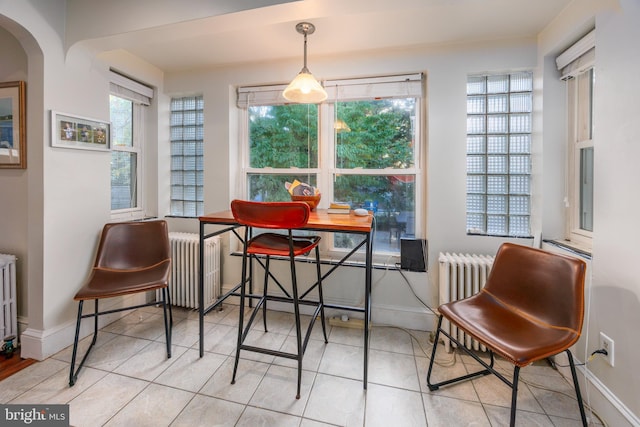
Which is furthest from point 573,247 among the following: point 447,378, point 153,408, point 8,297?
point 8,297

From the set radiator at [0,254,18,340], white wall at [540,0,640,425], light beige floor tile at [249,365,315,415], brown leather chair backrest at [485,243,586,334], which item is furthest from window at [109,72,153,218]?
white wall at [540,0,640,425]

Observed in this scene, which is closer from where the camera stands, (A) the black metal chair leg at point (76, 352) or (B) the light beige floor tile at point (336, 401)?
(B) the light beige floor tile at point (336, 401)

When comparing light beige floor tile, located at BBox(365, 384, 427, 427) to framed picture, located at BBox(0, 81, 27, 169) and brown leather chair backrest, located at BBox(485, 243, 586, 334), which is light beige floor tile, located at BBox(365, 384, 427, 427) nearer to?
brown leather chair backrest, located at BBox(485, 243, 586, 334)

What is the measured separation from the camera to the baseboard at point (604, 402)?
1.30 metres

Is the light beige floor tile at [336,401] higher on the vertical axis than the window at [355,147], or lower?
lower

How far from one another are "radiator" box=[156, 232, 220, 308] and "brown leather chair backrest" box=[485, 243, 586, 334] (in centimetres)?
223

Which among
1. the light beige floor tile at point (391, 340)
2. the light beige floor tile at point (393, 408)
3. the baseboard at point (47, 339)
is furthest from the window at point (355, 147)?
the baseboard at point (47, 339)

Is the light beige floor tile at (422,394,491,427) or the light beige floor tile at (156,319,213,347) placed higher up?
the light beige floor tile at (156,319,213,347)

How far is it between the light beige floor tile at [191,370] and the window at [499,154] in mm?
2170

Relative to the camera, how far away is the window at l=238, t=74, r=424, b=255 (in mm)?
2398

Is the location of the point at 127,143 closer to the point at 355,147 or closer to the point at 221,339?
the point at 221,339

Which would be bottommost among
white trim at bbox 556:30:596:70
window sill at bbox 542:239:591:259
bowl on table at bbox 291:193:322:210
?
window sill at bbox 542:239:591:259

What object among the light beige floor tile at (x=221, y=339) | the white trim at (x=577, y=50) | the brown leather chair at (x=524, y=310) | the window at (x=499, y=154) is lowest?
the light beige floor tile at (x=221, y=339)

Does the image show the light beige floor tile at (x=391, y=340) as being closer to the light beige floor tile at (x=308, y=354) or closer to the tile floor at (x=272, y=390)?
the tile floor at (x=272, y=390)
